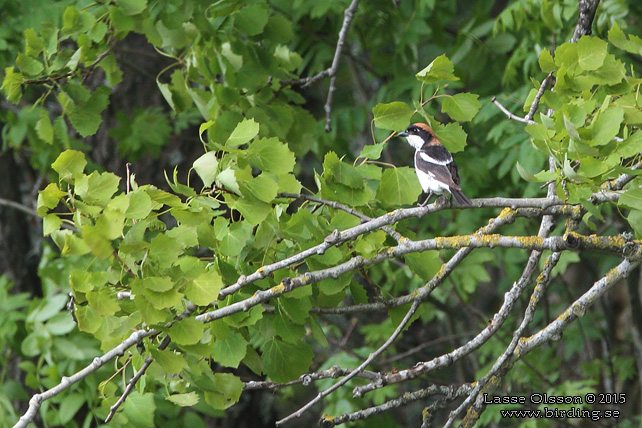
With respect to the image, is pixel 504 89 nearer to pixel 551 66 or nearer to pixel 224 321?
pixel 551 66

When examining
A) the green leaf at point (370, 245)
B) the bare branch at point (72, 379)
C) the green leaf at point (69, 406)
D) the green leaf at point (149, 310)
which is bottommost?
the green leaf at point (69, 406)

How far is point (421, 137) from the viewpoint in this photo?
4.06 meters

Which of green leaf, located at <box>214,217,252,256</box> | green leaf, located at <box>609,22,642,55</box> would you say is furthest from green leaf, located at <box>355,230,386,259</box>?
green leaf, located at <box>609,22,642,55</box>

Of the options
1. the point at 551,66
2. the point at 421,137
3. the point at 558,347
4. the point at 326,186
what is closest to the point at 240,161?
the point at 326,186

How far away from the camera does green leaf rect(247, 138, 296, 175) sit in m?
2.31

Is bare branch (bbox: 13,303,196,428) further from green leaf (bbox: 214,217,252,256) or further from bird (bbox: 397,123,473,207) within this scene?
bird (bbox: 397,123,473,207)

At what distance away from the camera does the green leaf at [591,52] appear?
227 centimetres

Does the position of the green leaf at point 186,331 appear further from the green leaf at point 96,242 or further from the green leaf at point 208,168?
the green leaf at point 208,168

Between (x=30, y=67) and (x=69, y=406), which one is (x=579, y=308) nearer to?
(x=30, y=67)

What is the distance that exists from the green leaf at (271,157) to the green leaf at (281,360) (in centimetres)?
65

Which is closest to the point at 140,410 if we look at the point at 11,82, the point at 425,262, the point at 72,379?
the point at 72,379

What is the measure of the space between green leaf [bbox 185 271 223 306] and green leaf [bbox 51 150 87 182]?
491 mm

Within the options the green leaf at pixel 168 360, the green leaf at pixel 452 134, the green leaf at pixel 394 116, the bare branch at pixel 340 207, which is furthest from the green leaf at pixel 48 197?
the green leaf at pixel 452 134

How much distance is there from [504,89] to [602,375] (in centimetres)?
298
